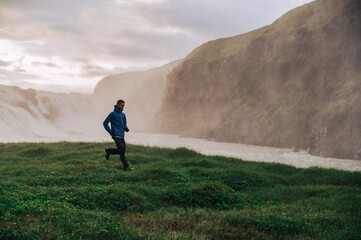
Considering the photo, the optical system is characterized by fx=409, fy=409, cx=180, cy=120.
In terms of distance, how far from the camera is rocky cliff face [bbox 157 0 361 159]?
232 feet

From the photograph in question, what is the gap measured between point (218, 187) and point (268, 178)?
226 inches

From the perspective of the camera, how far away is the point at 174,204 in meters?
14.0

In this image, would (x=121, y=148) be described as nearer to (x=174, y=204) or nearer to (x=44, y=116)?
(x=174, y=204)

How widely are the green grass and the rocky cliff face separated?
151 feet

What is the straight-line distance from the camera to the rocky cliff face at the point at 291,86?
70.8m

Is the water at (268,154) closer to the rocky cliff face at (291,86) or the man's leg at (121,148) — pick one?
the rocky cliff face at (291,86)

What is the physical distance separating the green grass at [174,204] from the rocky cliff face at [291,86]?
151 ft

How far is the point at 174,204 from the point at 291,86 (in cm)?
7991

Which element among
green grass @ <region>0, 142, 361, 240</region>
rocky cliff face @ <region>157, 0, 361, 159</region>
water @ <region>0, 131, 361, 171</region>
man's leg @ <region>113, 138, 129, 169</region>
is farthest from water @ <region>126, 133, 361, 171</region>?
man's leg @ <region>113, 138, 129, 169</region>

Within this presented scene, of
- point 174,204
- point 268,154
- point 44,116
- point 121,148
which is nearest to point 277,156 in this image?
point 268,154

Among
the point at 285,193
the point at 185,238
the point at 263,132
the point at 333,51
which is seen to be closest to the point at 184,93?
the point at 263,132

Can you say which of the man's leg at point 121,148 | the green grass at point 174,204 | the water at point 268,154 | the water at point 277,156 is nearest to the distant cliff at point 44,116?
the water at point 268,154

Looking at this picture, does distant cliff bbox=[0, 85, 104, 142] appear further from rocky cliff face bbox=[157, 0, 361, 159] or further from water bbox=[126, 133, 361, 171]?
water bbox=[126, 133, 361, 171]

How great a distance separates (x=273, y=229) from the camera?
10.8 m
